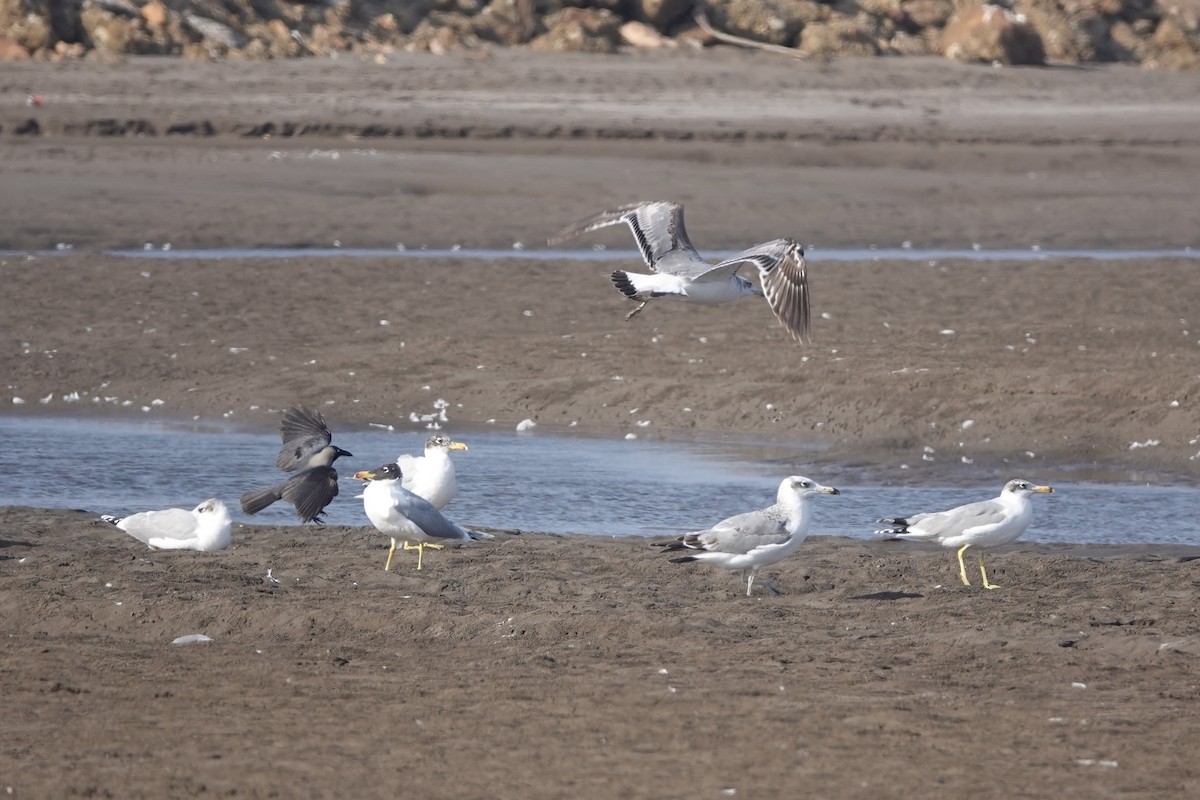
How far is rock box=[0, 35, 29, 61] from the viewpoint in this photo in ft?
97.1

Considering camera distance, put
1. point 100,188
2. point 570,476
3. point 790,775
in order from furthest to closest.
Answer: point 100,188
point 570,476
point 790,775

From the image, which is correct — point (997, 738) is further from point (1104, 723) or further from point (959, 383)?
point (959, 383)

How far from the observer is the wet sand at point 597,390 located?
616cm

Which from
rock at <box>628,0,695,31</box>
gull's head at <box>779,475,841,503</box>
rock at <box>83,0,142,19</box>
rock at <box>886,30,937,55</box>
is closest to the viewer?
gull's head at <box>779,475,841,503</box>

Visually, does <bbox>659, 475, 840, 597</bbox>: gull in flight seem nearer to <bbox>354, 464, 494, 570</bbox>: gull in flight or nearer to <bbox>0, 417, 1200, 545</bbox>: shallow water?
<bbox>354, 464, 494, 570</bbox>: gull in flight

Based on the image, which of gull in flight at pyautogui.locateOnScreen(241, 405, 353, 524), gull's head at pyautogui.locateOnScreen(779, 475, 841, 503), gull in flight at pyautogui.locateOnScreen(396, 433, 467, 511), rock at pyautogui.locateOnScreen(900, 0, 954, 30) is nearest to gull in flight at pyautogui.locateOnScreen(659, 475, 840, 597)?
gull's head at pyautogui.locateOnScreen(779, 475, 841, 503)

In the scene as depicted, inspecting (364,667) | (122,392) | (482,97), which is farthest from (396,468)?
(482,97)

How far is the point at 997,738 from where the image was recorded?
6.16 m

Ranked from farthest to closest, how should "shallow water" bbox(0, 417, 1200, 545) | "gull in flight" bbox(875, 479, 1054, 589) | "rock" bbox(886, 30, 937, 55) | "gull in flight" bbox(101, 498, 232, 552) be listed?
"rock" bbox(886, 30, 937, 55) → "shallow water" bbox(0, 417, 1200, 545) → "gull in flight" bbox(101, 498, 232, 552) → "gull in flight" bbox(875, 479, 1054, 589)

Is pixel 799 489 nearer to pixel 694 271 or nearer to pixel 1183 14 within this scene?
pixel 694 271

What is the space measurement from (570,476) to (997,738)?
5920 millimetres

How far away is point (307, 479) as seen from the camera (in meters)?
9.48

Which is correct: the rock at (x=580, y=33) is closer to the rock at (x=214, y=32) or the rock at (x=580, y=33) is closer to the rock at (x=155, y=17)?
the rock at (x=214, y=32)

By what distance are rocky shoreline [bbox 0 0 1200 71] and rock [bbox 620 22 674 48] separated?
0.09ft
